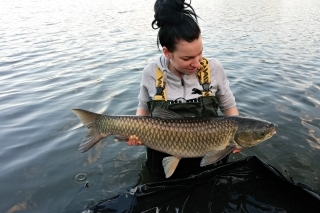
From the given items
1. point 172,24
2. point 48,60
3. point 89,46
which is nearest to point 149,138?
point 172,24

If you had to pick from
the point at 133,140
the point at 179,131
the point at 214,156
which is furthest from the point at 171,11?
the point at 214,156

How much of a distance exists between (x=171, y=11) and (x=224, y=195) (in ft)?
5.54

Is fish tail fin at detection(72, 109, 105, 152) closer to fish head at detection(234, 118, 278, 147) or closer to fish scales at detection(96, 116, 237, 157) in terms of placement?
fish scales at detection(96, 116, 237, 157)

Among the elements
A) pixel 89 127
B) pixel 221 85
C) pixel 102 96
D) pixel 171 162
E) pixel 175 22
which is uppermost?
pixel 175 22

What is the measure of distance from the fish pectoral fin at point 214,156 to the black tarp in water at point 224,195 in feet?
0.47

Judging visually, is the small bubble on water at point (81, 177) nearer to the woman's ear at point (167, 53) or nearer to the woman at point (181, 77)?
the woman at point (181, 77)

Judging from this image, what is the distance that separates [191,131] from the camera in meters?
2.71

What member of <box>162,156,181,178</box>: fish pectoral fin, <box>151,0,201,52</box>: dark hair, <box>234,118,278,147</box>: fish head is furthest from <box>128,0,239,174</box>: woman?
<box>234,118,278,147</box>: fish head

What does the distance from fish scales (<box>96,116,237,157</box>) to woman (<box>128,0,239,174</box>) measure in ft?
0.47

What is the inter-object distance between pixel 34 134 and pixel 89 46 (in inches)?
262

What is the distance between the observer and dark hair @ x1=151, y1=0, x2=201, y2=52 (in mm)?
2562

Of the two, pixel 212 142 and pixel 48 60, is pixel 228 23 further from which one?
pixel 212 142

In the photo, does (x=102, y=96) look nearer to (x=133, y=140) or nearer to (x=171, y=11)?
(x=133, y=140)

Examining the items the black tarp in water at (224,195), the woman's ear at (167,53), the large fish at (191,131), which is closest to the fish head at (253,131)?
the large fish at (191,131)
